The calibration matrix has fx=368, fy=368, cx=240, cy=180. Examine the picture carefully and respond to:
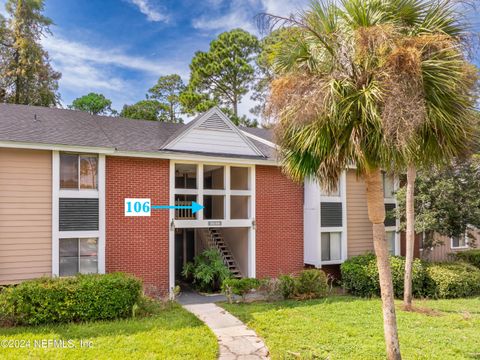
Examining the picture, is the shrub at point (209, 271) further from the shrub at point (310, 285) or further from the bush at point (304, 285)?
the shrub at point (310, 285)

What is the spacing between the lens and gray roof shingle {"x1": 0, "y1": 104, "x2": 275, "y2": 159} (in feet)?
36.2

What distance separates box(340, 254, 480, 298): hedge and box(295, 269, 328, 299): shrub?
1433 millimetres

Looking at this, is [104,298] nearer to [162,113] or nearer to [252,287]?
[252,287]

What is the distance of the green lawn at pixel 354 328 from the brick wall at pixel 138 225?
116 inches

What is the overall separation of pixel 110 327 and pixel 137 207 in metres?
4.18

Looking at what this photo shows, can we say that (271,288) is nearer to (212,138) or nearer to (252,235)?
(252,235)

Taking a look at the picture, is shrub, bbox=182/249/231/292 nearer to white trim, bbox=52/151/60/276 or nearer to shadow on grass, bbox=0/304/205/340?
shadow on grass, bbox=0/304/205/340

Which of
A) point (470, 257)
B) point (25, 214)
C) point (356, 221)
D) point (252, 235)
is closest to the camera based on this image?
point (25, 214)

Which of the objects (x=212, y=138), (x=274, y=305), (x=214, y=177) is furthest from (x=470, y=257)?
(x=212, y=138)

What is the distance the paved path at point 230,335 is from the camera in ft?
25.1

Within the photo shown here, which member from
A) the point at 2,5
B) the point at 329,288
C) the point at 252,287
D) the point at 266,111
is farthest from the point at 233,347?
the point at 2,5

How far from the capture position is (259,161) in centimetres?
1378

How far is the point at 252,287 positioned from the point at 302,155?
578cm

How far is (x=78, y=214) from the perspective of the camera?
36.9 feet
